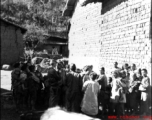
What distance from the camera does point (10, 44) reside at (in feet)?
61.6

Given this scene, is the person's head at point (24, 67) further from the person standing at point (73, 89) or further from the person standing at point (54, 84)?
the person standing at point (73, 89)

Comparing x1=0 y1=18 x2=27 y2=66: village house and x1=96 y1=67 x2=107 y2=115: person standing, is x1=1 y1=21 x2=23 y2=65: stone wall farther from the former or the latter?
x1=96 y1=67 x2=107 y2=115: person standing

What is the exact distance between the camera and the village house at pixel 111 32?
241 inches

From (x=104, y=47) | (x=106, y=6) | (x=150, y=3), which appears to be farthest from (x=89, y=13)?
(x=150, y=3)

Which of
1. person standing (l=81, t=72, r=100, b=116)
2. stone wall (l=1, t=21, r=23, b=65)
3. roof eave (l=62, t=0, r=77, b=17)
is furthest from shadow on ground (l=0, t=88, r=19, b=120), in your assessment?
stone wall (l=1, t=21, r=23, b=65)

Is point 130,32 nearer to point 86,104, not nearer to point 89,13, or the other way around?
point 86,104

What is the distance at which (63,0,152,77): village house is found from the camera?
6113 millimetres

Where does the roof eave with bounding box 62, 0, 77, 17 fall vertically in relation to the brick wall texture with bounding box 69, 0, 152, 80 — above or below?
above

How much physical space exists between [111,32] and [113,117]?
3639mm

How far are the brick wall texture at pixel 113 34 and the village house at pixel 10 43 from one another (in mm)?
8490

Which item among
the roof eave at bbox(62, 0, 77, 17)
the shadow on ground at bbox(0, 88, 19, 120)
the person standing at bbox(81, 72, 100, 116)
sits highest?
the roof eave at bbox(62, 0, 77, 17)

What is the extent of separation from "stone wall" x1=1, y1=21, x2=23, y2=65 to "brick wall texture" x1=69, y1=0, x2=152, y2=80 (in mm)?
8491

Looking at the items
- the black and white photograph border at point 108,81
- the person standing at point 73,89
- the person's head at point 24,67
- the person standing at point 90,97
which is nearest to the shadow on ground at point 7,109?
the black and white photograph border at point 108,81

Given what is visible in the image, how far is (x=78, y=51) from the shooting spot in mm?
12188
